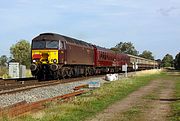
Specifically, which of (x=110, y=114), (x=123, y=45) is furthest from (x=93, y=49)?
(x=123, y=45)

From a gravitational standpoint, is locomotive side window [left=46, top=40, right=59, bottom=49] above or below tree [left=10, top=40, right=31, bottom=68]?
below

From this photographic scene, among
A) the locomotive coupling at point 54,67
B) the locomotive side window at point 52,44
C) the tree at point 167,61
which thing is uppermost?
the tree at point 167,61

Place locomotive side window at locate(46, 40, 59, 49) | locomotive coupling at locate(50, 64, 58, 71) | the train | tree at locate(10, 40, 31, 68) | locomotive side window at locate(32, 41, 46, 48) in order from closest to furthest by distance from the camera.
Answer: locomotive coupling at locate(50, 64, 58, 71), the train, locomotive side window at locate(46, 40, 59, 49), locomotive side window at locate(32, 41, 46, 48), tree at locate(10, 40, 31, 68)

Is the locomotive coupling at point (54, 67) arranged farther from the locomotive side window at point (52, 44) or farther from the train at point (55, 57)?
the locomotive side window at point (52, 44)

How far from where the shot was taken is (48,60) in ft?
96.3

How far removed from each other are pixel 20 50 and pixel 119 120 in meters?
83.4

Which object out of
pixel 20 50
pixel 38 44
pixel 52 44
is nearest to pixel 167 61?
pixel 20 50

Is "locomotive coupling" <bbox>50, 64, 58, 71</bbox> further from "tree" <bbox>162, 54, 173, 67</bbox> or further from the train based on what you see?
"tree" <bbox>162, 54, 173, 67</bbox>

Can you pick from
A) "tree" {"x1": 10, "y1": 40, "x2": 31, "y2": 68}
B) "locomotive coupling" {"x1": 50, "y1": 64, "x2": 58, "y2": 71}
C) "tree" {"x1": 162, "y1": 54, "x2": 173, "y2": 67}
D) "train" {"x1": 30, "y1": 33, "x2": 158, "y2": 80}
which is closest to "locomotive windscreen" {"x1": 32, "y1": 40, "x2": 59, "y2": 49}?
"train" {"x1": 30, "y1": 33, "x2": 158, "y2": 80}

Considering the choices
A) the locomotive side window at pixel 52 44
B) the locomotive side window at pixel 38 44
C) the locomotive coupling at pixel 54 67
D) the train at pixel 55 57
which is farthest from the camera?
the locomotive side window at pixel 38 44

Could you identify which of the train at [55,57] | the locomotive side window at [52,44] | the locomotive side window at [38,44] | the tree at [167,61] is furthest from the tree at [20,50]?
the tree at [167,61]

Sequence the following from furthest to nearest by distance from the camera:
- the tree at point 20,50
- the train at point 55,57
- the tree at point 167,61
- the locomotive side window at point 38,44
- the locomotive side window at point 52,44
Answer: the tree at point 167,61 < the tree at point 20,50 < the locomotive side window at point 38,44 < the locomotive side window at point 52,44 < the train at point 55,57

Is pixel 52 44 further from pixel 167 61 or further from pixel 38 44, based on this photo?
pixel 167 61

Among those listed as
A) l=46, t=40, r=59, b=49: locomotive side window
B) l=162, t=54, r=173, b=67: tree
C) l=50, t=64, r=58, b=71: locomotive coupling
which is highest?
l=162, t=54, r=173, b=67: tree
